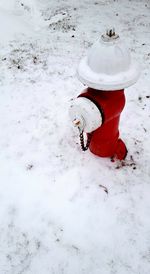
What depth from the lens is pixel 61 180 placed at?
2.76 m

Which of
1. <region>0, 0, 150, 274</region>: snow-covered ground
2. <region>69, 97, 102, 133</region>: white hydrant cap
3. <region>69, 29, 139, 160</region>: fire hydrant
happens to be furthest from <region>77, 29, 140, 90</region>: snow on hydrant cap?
<region>0, 0, 150, 274</region>: snow-covered ground

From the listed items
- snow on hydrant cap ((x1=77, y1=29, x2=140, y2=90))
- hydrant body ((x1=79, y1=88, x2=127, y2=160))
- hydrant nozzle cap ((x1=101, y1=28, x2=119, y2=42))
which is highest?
hydrant nozzle cap ((x1=101, y1=28, x2=119, y2=42))

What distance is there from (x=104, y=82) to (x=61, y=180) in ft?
3.52

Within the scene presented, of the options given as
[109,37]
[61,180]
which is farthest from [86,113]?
[61,180]

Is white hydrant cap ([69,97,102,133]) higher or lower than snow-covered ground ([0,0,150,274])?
higher

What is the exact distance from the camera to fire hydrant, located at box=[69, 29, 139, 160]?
83.3 inches

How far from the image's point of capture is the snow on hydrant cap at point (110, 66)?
211 centimetres

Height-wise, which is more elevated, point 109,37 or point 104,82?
point 109,37

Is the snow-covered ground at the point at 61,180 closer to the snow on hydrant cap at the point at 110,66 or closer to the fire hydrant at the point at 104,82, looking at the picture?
the fire hydrant at the point at 104,82

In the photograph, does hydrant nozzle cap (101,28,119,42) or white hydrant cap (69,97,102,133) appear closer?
hydrant nozzle cap (101,28,119,42)

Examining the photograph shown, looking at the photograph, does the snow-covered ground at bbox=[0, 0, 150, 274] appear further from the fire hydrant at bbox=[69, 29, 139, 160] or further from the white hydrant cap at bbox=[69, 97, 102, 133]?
the white hydrant cap at bbox=[69, 97, 102, 133]

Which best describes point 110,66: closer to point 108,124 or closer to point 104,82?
point 104,82

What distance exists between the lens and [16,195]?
2676 mm

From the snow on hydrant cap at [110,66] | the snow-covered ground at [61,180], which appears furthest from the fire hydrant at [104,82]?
the snow-covered ground at [61,180]
